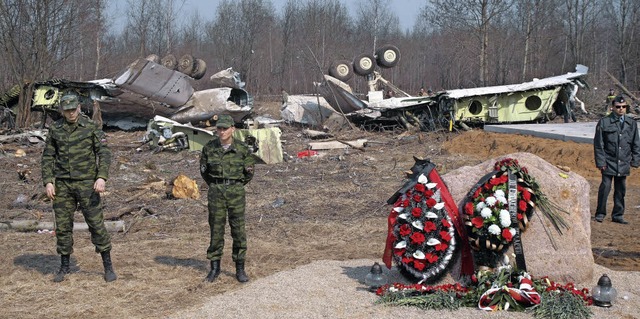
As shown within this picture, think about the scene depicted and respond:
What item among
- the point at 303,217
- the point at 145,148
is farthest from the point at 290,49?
the point at 303,217

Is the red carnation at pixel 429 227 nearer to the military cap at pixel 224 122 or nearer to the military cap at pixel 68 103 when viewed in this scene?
the military cap at pixel 224 122

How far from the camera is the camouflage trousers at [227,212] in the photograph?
272 inches

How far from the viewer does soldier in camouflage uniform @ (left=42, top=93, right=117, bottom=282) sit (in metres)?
6.96

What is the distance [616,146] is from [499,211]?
4.57 m

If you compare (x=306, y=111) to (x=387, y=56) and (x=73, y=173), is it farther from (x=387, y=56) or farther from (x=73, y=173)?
(x=73, y=173)

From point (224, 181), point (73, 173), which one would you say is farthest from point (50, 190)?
point (224, 181)

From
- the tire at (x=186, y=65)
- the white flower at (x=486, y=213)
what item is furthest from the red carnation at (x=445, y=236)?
the tire at (x=186, y=65)

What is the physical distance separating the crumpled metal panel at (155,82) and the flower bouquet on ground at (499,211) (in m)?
18.7

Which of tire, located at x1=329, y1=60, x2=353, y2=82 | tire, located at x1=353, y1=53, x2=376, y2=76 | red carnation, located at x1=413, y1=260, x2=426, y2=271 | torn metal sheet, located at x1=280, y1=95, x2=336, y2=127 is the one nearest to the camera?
red carnation, located at x1=413, y1=260, x2=426, y2=271

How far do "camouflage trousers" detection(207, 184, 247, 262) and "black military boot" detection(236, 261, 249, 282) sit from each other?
0.20 ft

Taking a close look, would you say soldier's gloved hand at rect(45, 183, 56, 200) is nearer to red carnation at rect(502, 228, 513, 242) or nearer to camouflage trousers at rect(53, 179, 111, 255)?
camouflage trousers at rect(53, 179, 111, 255)

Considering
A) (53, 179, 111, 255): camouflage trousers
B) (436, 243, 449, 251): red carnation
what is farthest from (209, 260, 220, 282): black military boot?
(436, 243, 449, 251): red carnation

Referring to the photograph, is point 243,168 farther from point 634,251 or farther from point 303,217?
point 634,251

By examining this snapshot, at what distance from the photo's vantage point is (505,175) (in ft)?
21.0
